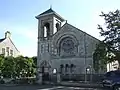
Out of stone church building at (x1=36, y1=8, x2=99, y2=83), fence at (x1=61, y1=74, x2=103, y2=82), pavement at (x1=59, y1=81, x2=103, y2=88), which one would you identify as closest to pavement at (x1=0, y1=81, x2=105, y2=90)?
pavement at (x1=59, y1=81, x2=103, y2=88)

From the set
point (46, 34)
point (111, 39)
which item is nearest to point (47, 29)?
point (46, 34)

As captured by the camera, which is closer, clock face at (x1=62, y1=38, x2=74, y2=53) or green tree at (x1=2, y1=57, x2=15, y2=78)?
clock face at (x1=62, y1=38, x2=74, y2=53)

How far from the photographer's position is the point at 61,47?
1574 inches

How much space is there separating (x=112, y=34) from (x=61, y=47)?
1352 cm

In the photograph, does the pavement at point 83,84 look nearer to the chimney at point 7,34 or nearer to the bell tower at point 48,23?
the bell tower at point 48,23

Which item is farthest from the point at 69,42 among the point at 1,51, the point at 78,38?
the point at 1,51

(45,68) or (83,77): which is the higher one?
(45,68)

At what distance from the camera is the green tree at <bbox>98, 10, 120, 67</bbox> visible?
27719 millimetres

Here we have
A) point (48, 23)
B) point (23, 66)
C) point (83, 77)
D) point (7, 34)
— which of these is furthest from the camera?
point (7, 34)

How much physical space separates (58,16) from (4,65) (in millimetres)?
14031

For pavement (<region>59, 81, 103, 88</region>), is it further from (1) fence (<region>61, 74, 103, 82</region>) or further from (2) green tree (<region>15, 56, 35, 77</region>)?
(2) green tree (<region>15, 56, 35, 77</region>)

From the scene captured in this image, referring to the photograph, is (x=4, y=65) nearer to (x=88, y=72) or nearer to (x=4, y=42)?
(x=4, y=42)

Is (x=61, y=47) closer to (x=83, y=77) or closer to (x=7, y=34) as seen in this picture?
(x=83, y=77)

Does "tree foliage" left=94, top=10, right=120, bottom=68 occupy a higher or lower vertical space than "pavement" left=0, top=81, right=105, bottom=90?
higher
